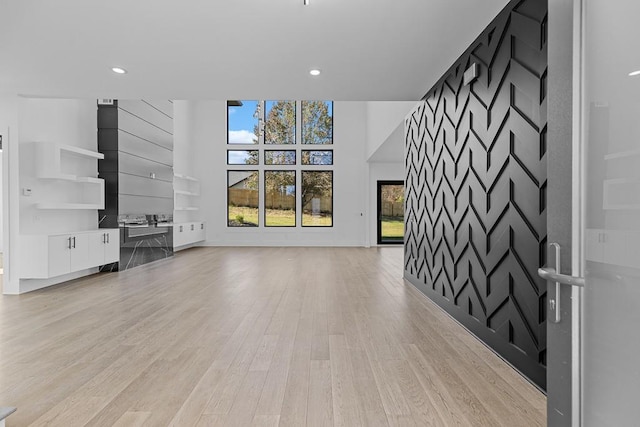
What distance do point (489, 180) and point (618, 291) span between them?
2.28 meters

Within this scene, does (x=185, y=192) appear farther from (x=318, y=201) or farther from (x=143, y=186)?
(x=318, y=201)

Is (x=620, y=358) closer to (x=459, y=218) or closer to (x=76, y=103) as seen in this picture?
(x=459, y=218)

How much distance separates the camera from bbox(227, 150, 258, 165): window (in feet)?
41.5

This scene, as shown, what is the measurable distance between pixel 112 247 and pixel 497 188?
20.2 ft

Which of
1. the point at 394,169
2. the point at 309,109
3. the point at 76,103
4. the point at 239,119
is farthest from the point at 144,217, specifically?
the point at 394,169

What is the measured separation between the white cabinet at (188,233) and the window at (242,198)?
964 mm

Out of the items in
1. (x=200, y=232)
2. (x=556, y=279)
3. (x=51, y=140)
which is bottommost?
(x=200, y=232)

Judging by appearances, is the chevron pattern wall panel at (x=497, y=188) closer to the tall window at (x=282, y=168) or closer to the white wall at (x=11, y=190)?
the white wall at (x=11, y=190)

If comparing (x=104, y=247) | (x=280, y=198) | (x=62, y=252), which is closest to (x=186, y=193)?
(x=280, y=198)

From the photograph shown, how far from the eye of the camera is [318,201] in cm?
1260

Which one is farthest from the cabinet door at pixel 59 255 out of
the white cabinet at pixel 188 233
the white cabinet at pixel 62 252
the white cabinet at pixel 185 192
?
the white cabinet at pixel 185 192

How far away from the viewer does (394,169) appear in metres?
12.5

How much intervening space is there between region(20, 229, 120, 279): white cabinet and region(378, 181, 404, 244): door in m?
8.08

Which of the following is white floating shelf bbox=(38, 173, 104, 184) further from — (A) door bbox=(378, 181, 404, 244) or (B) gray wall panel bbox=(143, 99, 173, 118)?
(A) door bbox=(378, 181, 404, 244)
